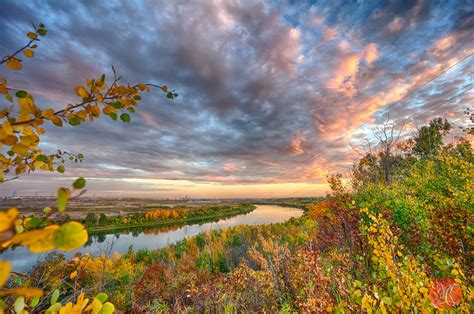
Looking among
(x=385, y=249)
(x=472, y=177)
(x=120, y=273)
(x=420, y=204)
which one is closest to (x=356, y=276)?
(x=385, y=249)

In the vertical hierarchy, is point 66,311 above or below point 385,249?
above

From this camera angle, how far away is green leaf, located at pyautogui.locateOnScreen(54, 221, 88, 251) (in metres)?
0.43

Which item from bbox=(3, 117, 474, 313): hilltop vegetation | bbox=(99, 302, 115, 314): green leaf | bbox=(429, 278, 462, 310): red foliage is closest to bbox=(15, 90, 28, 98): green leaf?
bbox=(99, 302, 115, 314): green leaf

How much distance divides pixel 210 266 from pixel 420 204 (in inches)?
320

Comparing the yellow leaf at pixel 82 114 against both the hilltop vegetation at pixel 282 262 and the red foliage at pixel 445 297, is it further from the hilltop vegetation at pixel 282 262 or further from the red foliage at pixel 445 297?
the red foliage at pixel 445 297

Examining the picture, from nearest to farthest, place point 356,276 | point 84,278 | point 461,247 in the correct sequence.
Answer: point 461,247
point 356,276
point 84,278

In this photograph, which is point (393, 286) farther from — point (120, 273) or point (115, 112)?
point (120, 273)

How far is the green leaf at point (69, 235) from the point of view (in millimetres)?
432

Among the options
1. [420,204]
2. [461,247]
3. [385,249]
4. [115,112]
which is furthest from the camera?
[420,204]

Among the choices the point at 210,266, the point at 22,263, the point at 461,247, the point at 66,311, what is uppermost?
the point at 66,311

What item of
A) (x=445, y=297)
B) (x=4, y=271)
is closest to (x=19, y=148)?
(x=4, y=271)

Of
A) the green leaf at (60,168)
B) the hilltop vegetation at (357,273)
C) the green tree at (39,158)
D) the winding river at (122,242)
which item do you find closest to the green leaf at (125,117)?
the green tree at (39,158)

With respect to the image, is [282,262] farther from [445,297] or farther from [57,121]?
[57,121]

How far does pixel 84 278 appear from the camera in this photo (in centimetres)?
801
